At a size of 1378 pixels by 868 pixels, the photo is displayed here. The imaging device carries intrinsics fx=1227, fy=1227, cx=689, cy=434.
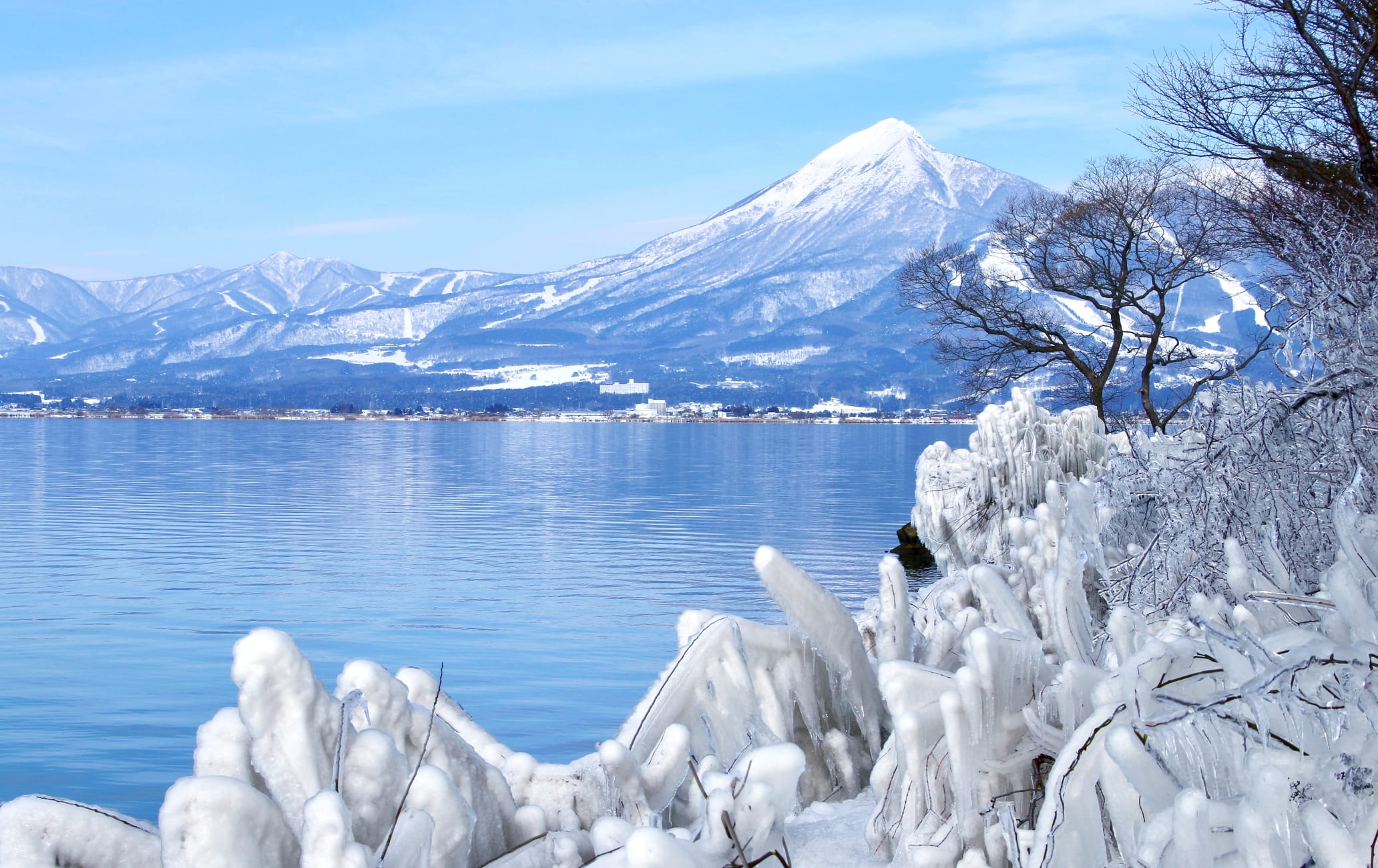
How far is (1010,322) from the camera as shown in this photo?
22.8 meters

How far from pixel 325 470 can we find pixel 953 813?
52.0m

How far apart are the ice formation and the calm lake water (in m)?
6.70

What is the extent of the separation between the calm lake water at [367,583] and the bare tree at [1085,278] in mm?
4992

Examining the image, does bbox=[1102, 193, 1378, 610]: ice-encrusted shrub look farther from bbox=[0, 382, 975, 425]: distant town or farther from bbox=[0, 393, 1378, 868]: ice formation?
bbox=[0, 382, 975, 425]: distant town

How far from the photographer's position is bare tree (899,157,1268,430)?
835 inches

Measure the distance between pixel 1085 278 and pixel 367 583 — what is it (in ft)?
45.7

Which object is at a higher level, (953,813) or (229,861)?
(229,861)

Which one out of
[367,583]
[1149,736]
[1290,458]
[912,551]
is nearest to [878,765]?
[1149,736]

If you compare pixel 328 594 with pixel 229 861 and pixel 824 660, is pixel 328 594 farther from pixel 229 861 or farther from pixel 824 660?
pixel 229 861

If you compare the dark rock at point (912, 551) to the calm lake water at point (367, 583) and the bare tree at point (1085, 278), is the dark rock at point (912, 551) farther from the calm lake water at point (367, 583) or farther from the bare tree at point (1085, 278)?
the bare tree at point (1085, 278)

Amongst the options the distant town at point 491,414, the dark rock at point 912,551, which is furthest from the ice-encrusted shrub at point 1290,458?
the distant town at point 491,414

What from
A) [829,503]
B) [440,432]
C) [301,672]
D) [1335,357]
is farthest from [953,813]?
[440,432]

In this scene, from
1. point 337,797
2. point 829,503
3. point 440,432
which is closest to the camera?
point 337,797

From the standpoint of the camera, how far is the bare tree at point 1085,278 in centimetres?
2122
